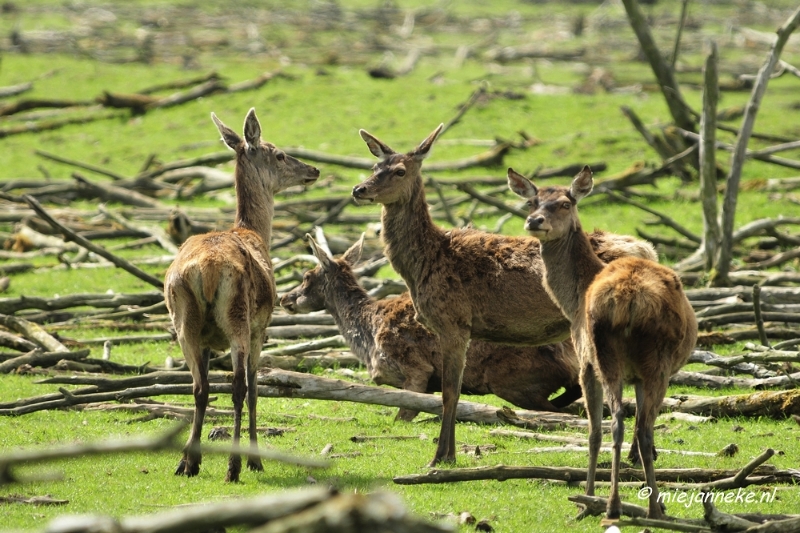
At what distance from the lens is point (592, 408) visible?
6984mm

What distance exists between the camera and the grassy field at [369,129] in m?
7.33

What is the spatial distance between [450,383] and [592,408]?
6.19 ft

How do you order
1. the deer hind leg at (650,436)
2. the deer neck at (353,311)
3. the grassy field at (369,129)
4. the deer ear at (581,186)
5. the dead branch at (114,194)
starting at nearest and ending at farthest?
the deer hind leg at (650,436) < the grassy field at (369,129) < the deer ear at (581,186) < the deer neck at (353,311) < the dead branch at (114,194)

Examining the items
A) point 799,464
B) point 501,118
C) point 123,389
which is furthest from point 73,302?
point 501,118

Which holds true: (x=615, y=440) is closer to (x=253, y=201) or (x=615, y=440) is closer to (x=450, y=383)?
(x=450, y=383)

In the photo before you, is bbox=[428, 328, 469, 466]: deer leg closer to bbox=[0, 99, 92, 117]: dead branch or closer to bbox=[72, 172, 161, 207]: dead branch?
bbox=[72, 172, 161, 207]: dead branch

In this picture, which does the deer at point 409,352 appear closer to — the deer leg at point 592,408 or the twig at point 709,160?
the deer leg at point 592,408

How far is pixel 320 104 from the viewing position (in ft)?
95.9

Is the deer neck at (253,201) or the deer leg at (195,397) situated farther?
the deer neck at (253,201)

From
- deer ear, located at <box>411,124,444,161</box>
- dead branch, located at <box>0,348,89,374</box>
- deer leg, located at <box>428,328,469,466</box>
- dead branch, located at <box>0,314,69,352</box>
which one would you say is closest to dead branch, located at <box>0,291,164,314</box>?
dead branch, located at <box>0,314,69,352</box>

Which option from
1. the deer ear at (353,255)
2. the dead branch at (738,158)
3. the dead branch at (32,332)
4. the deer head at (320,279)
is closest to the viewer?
the dead branch at (32,332)

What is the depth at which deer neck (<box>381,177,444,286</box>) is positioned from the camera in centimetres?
910

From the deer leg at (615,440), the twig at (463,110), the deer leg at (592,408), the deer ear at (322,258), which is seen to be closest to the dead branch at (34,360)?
the deer ear at (322,258)

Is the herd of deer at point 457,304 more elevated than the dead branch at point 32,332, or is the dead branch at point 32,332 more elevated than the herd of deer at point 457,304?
the herd of deer at point 457,304
